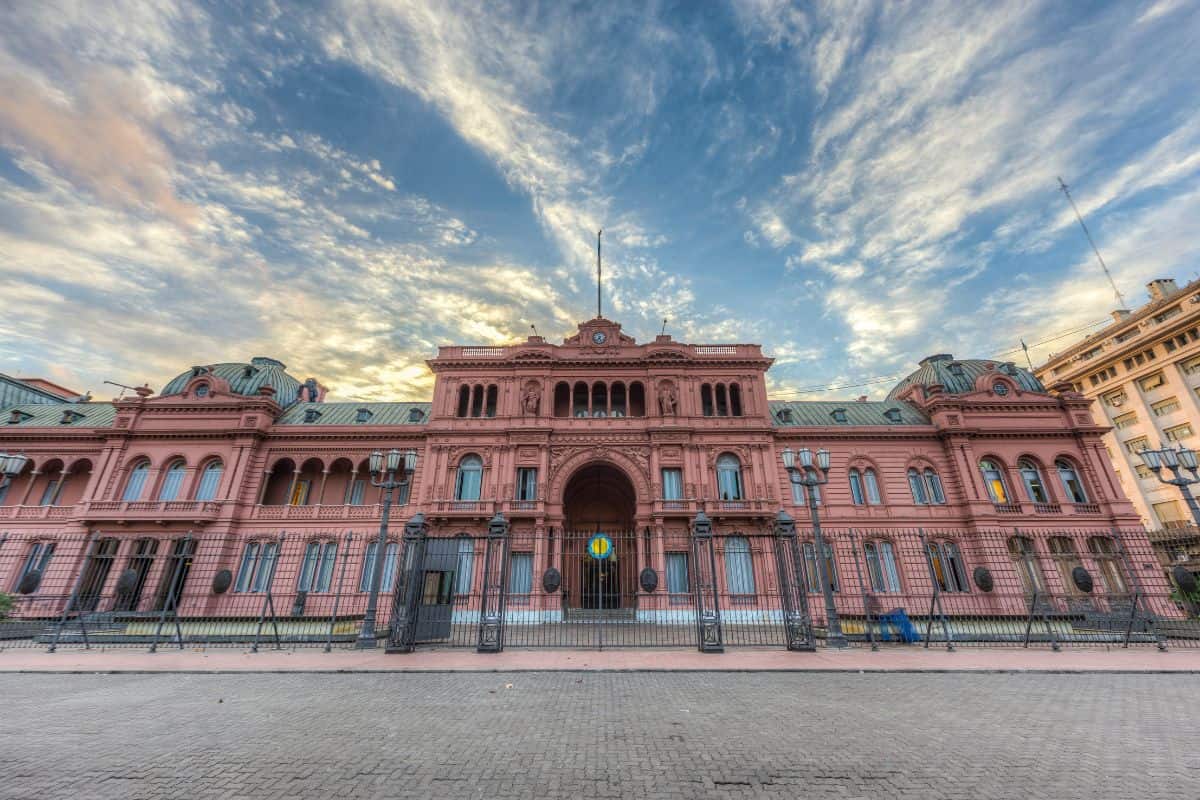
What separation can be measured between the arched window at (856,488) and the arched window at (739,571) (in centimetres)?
775

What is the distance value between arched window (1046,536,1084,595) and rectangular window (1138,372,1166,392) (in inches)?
1255

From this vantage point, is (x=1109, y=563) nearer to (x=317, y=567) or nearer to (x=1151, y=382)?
(x=1151, y=382)

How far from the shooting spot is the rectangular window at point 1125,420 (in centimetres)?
4210

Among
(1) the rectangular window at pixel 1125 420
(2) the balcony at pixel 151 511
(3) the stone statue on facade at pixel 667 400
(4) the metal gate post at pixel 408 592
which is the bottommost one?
(4) the metal gate post at pixel 408 592

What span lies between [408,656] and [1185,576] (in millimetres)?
24011

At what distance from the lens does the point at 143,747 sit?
520 centimetres

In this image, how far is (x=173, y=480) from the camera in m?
25.6

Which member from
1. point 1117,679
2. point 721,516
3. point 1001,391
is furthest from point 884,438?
point 1117,679

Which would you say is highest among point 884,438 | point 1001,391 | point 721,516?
point 1001,391

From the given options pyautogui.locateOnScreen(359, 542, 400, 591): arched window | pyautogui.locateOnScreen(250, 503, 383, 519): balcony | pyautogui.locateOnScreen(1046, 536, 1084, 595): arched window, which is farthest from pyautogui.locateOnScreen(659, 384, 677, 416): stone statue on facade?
pyautogui.locateOnScreen(1046, 536, 1084, 595): arched window

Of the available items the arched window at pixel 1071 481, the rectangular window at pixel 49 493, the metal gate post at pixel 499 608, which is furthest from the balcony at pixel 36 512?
the arched window at pixel 1071 481

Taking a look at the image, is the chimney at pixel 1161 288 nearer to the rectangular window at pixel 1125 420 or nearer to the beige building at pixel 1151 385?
the beige building at pixel 1151 385

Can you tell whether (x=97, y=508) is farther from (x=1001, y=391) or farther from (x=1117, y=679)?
(x=1001, y=391)

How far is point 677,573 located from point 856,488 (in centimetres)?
1241
